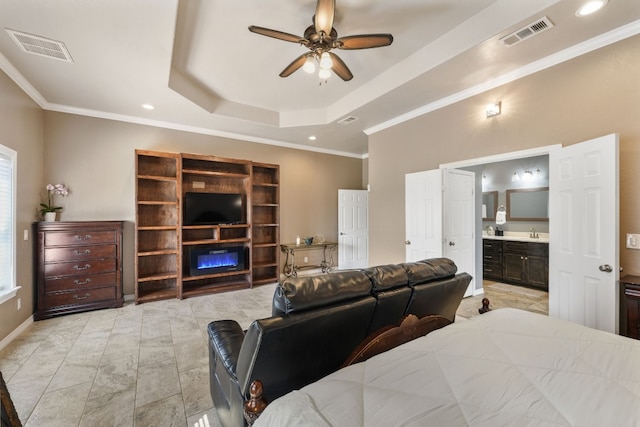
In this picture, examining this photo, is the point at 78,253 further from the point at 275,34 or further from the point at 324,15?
the point at 324,15

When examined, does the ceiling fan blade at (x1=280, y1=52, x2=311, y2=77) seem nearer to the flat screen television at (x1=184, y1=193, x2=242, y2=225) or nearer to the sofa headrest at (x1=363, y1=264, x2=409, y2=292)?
the sofa headrest at (x1=363, y1=264, x2=409, y2=292)

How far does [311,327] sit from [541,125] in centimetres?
335

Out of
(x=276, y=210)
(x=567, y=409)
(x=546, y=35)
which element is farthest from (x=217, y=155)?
(x=567, y=409)

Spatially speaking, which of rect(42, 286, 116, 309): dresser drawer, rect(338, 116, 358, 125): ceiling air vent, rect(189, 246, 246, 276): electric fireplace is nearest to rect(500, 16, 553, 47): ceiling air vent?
rect(338, 116, 358, 125): ceiling air vent

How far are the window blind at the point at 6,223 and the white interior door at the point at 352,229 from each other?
17.1 ft

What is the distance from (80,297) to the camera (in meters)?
3.71

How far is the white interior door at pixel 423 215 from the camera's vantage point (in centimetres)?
391

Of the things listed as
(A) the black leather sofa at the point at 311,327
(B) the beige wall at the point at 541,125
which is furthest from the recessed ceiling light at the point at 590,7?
(A) the black leather sofa at the point at 311,327

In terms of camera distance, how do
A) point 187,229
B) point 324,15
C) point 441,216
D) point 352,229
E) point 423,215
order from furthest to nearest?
point 352,229
point 187,229
point 423,215
point 441,216
point 324,15

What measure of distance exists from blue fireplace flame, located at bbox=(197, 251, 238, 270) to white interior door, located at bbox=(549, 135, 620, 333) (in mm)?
4541

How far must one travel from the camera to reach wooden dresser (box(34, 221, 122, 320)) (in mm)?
3498

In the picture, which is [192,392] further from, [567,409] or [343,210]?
[343,210]

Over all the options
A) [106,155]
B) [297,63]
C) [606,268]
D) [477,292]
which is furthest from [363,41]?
[106,155]

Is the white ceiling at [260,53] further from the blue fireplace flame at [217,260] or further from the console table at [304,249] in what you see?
the console table at [304,249]
